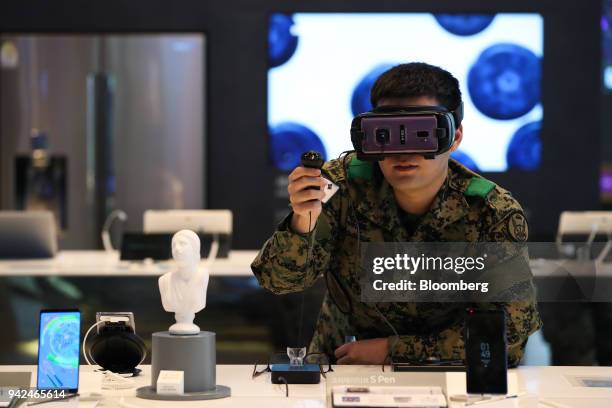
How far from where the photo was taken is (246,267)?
452 cm

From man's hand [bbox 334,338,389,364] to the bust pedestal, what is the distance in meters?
0.40

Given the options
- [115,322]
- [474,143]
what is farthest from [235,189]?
[115,322]

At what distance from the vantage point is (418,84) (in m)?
2.02

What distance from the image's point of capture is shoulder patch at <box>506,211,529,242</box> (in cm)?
201

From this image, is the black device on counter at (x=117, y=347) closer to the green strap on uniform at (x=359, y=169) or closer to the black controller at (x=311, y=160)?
the black controller at (x=311, y=160)

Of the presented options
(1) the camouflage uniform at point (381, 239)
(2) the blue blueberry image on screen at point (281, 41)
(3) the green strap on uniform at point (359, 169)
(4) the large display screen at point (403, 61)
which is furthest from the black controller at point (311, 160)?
(2) the blue blueberry image on screen at point (281, 41)

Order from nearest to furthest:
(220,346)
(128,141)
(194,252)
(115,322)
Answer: (194,252) → (115,322) → (220,346) → (128,141)

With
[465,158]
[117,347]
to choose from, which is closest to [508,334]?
[117,347]

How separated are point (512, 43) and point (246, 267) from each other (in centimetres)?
292

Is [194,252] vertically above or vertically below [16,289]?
above

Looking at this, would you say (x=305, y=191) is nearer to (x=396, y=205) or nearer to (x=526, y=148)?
(x=396, y=205)

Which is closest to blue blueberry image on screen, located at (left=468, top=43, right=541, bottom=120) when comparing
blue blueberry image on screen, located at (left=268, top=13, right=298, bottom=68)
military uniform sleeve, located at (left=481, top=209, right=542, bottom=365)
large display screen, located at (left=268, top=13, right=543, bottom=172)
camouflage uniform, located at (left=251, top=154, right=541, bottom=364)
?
large display screen, located at (left=268, top=13, right=543, bottom=172)

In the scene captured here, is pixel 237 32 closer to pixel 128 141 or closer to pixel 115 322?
pixel 128 141

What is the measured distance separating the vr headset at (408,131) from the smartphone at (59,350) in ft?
2.18
